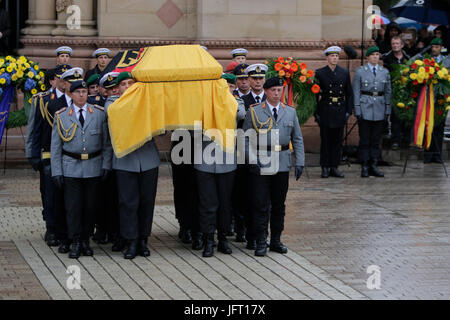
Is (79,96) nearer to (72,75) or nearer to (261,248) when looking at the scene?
(72,75)

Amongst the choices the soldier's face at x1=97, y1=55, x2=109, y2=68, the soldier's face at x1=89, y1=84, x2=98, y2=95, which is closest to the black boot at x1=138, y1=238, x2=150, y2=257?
the soldier's face at x1=89, y1=84, x2=98, y2=95

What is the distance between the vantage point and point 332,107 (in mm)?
15641

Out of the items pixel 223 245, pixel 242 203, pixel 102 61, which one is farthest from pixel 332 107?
pixel 223 245

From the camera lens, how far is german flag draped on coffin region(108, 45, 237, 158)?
9859mm

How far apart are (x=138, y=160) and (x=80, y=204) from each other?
735mm

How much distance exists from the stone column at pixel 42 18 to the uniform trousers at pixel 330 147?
17.6 ft

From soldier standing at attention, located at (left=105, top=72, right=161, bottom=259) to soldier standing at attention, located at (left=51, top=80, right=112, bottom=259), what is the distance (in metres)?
0.19

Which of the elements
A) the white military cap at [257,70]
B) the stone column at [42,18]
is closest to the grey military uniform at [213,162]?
the white military cap at [257,70]

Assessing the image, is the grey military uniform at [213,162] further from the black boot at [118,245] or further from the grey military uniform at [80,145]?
the black boot at [118,245]

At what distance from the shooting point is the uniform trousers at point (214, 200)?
10180 mm

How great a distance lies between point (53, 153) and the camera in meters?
10.0

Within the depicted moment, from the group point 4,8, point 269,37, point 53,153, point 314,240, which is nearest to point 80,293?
point 53,153

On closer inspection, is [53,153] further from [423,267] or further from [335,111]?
[335,111]

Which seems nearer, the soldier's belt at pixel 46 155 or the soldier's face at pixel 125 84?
the soldier's face at pixel 125 84
